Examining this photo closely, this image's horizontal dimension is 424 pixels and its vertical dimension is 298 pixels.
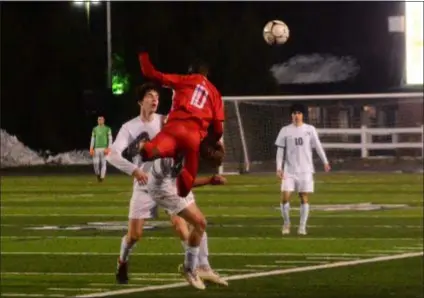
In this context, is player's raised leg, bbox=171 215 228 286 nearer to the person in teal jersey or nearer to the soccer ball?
the soccer ball

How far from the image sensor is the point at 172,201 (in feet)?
Answer: 43.6

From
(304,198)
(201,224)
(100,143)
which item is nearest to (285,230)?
(304,198)

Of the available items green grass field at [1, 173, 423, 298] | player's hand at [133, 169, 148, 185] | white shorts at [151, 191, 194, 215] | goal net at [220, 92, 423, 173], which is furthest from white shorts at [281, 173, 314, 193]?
goal net at [220, 92, 423, 173]

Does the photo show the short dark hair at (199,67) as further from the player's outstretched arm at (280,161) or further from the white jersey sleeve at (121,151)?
the player's outstretched arm at (280,161)

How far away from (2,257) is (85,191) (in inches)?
638

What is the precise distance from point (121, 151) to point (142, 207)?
1.65 meters

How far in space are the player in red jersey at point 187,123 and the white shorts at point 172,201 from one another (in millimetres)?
3280

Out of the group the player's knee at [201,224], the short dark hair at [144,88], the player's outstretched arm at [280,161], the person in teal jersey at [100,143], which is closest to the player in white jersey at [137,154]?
the short dark hair at [144,88]

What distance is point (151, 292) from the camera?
1542cm

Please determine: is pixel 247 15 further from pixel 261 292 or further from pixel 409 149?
pixel 261 292

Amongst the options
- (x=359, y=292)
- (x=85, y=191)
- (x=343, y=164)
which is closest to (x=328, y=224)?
(x=359, y=292)

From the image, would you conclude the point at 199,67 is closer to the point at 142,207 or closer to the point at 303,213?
the point at 142,207

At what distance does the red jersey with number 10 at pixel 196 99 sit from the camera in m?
9.74

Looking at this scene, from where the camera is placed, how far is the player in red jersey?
373 inches
